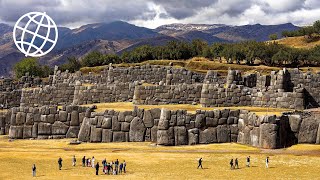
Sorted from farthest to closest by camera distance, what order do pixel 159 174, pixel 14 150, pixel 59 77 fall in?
pixel 59 77 < pixel 14 150 < pixel 159 174

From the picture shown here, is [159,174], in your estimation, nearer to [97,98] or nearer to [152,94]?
[152,94]

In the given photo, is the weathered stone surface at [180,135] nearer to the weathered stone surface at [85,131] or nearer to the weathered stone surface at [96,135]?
the weathered stone surface at [96,135]

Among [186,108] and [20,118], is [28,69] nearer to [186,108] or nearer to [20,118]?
[20,118]

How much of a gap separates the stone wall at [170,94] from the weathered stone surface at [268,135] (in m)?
12.5

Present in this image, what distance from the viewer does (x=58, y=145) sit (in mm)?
42594

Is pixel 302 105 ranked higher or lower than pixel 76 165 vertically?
higher

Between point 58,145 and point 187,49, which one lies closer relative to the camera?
point 58,145

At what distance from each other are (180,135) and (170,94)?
9.42m

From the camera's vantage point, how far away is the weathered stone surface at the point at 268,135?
3623 cm

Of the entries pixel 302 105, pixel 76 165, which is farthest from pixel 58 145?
pixel 302 105

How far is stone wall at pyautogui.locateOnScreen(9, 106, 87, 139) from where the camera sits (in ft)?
151

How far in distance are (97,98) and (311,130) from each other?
25.6 meters

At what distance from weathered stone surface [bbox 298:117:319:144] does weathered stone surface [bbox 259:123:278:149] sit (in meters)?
2.72

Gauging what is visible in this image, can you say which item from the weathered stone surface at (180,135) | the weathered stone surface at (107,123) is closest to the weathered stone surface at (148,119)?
the weathered stone surface at (180,135)
